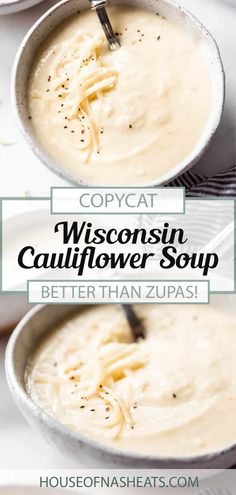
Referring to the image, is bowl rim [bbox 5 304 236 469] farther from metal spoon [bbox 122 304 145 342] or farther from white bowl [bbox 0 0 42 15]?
white bowl [bbox 0 0 42 15]

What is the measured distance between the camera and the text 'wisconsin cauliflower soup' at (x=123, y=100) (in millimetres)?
859

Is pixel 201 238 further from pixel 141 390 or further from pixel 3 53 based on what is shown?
pixel 3 53

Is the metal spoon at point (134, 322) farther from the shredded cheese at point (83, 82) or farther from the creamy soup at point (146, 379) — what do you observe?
the shredded cheese at point (83, 82)

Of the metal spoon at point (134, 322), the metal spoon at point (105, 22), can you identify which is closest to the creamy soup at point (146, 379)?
the metal spoon at point (134, 322)

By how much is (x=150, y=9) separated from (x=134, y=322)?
328mm

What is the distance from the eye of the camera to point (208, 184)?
870 millimetres

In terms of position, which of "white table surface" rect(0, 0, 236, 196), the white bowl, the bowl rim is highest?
the white bowl

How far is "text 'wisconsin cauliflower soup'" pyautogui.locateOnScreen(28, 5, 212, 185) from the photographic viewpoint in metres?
0.86

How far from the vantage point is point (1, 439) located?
792mm

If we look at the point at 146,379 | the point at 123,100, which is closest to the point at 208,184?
the point at 123,100

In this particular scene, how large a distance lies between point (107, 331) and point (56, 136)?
0.69 ft

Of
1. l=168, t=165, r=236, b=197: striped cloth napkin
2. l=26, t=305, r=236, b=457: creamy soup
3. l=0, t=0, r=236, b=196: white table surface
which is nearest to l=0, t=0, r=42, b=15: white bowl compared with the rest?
l=0, t=0, r=236, b=196: white table surface

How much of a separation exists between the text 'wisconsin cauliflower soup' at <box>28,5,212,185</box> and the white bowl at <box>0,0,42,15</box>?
0.20 ft

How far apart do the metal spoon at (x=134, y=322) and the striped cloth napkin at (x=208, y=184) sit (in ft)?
0.49
